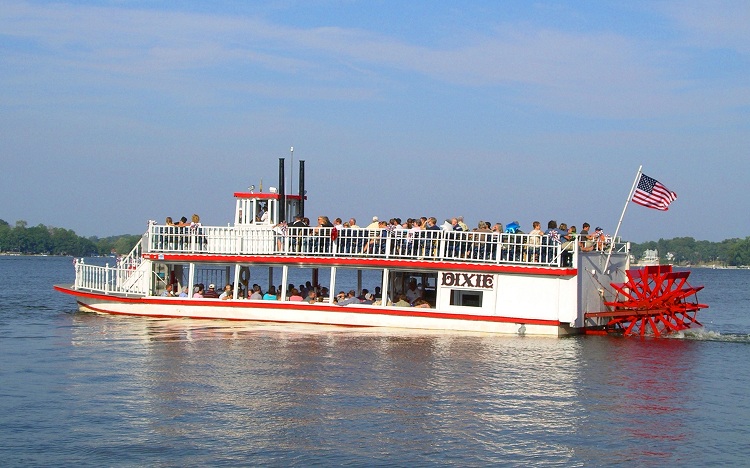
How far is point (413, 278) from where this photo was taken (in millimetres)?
28016

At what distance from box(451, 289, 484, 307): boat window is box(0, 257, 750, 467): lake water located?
117 centimetres

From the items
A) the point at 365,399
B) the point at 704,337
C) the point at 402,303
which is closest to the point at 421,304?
the point at 402,303

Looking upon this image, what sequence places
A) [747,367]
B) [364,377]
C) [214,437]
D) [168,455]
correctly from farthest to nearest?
[747,367] → [364,377] → [214,437] → [168,455]

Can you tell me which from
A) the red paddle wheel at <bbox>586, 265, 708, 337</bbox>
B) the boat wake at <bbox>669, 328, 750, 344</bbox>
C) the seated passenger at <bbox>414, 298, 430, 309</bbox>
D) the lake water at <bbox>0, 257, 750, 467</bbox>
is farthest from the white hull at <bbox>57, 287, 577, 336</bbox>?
the boat wake at <bbox>669, 328, 750, 344</bbox>

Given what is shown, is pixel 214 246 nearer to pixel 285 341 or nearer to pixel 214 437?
pixel 285 341

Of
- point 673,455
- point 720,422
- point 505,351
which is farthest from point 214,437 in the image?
point 505,351

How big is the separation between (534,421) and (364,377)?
410 centimetres

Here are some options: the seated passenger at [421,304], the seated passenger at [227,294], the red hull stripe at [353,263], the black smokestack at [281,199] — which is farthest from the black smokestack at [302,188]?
the seated passenger at [421,304]

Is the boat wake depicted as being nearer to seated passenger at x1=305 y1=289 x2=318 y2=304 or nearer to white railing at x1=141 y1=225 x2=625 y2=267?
white railing at x1=141 y1=225 x2=625 y2=267

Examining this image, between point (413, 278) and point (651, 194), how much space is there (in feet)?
24.1

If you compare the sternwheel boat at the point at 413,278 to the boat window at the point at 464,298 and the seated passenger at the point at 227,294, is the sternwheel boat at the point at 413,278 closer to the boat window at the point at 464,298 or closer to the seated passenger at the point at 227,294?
the boat window at the point at 464,298

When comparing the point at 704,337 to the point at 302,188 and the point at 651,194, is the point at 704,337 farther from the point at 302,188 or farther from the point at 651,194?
the point at 302,188

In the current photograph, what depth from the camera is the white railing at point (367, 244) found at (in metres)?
23.6

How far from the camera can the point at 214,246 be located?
2669 centimetres
